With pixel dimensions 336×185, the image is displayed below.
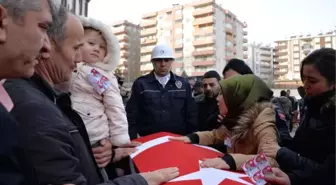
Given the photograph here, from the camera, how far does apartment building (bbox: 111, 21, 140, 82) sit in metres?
93.6

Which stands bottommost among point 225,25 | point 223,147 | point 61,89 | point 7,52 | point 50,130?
point 223,147

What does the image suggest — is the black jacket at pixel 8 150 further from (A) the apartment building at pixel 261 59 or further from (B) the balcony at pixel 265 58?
(B) the balcony at pixel 265 58

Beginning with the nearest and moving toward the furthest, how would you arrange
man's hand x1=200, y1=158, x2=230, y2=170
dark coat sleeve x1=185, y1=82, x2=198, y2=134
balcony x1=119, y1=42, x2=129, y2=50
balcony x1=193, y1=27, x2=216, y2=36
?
man's hand x1=200, y1=158, x2=230, y2=170
dark coat sleeve x1=185, y1=82, x2=198, y2=134
balcony x1=193, y1=27, x2=216, y2=36
balcony x1=119, y1=42, x2=129, y2=50

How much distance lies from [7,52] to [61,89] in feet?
2.02

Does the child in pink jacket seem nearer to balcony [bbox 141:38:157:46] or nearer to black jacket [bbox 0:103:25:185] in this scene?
black jacket [bbox 0:103:25:185]

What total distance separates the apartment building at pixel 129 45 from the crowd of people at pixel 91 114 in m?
88.8

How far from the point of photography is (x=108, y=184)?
1.21 meters

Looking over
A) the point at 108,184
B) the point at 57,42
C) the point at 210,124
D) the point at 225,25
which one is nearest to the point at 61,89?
the point at 57,42

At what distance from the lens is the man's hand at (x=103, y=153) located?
Result: 1.96 meters

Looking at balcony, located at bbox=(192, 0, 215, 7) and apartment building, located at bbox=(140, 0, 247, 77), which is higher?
balcony, located at bbox=(192, 0, 215, 7)

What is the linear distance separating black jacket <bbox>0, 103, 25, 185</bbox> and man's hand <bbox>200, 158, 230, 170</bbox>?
4.28ft

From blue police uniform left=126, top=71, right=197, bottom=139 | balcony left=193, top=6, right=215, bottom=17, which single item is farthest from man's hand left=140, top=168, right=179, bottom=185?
balcony left=193, top=6, right=215, bottom=17

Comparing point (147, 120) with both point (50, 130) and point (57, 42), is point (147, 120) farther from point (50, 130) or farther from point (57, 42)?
point (50, 130)

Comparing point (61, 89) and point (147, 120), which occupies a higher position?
point (61, 89)
